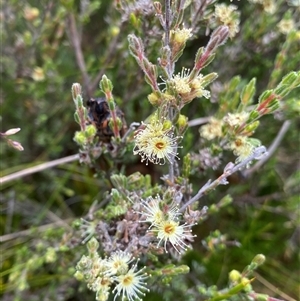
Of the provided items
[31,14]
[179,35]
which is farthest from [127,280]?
[31,14]

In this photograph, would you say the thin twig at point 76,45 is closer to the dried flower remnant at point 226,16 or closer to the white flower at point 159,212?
the dried flower remnant at point 226,16

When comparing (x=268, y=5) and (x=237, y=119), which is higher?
(x=268, y=5)

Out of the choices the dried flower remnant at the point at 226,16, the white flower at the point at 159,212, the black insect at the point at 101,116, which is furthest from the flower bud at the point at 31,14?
the white flower at the point at 159,212

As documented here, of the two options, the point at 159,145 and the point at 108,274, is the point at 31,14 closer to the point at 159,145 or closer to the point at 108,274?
the point at 159,145

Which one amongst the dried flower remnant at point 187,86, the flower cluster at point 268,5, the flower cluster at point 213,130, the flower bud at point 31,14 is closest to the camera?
the dried flower remnant at point 187,86

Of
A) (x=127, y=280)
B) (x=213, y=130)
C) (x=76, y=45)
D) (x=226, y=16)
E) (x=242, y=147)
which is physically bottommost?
(x=127, y=280)

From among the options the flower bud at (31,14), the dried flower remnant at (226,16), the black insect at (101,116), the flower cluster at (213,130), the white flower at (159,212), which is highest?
the flower bud at (31,14)

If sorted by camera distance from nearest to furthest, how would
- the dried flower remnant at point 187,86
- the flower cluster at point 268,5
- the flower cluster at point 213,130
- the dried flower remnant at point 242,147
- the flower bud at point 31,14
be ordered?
the dried flower remnant at point 187,86 → the dried flower remnant at point 242,147 → the flower cluster at point 213,130 → the flower cluster at point 268,5 → the flower bud at point 31,14

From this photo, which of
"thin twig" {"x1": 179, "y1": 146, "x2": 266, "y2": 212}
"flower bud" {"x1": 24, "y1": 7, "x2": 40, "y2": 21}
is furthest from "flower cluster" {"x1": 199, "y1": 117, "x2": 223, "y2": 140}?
"flower bud" {"x1": 24, "y1": 7, "x2": 40, "y2": 21}

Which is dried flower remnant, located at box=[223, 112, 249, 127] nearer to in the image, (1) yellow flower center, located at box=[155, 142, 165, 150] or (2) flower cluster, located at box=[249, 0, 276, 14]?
(1) yellow flower center, located at box=[155, 142, 165, 150]
